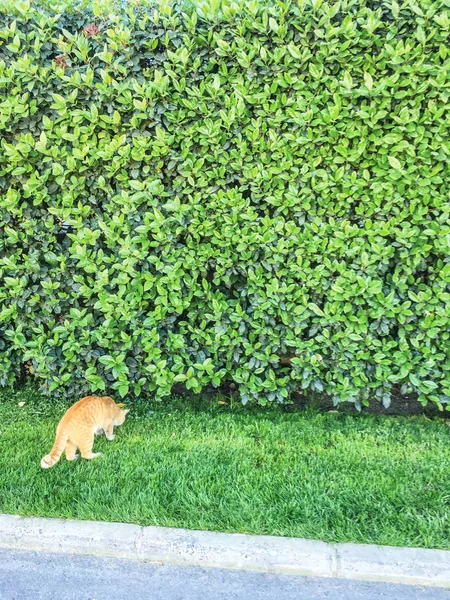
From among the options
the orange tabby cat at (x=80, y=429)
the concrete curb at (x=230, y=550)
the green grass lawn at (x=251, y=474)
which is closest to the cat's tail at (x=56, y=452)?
the orange tabby cat at (x=80, y=429)

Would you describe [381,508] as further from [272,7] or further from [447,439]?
[272,7]

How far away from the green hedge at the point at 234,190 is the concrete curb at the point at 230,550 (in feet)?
4.03

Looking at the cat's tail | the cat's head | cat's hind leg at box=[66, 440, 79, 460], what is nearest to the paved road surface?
the cat's tail

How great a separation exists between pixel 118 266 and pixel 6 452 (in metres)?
1.51

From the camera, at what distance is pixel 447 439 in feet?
11.9

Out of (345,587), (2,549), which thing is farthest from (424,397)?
(2,549)

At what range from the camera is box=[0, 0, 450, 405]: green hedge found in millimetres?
3221

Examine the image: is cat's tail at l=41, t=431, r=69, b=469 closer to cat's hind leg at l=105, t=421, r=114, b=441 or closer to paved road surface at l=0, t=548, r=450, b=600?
cat's hind leg at l=105, t=421, r=114, b=441

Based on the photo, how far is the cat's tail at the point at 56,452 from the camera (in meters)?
3.16

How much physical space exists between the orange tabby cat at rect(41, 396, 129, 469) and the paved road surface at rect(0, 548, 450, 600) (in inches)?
27.3

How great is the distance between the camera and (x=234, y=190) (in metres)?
3.42

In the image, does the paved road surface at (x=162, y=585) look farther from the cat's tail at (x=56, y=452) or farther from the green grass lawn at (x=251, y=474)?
the cat's tail at (x=56, y=452)

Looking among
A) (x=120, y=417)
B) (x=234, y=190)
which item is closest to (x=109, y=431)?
(x=120, y=417)

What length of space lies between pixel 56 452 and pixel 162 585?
1.10 metres
